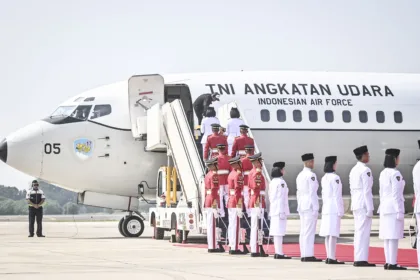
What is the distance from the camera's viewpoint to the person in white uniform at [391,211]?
15883mm

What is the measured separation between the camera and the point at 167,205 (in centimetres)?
2639

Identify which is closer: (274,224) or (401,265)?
(401,265)

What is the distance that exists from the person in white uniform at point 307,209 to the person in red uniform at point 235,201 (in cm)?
212

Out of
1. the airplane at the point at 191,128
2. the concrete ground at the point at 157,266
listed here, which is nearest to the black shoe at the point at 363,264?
the concrete ground at the point at 157,266

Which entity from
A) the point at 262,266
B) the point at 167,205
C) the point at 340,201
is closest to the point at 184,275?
the point at 262,266

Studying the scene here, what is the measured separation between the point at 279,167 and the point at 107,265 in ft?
13.5

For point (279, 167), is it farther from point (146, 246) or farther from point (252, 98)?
point (252, 98)

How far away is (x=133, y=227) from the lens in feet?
96.0

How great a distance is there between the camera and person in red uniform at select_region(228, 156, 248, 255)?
20.0 meters

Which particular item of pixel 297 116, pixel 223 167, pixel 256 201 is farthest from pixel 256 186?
pixel 297 116

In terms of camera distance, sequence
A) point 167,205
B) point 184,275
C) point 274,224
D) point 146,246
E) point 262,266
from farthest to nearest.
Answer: point 167,205
point 146,246
point 274,224
point 262,266
point 184,275

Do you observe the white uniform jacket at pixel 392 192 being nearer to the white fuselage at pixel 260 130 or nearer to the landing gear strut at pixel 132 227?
the white fuselage at pixel 260 130

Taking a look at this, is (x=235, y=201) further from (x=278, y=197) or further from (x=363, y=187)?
(x=363, y=187)

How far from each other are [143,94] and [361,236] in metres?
12.7
